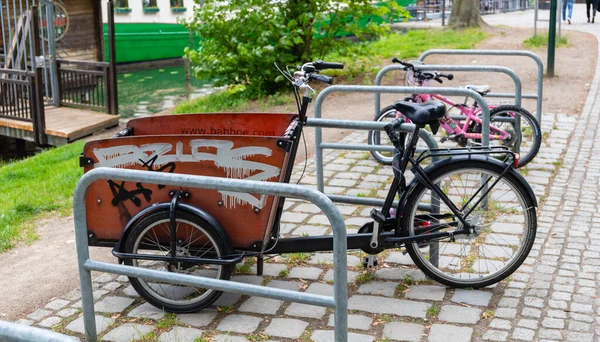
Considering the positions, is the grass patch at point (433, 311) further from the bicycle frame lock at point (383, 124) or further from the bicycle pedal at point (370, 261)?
the bicycle frame lock at point (383, 124)

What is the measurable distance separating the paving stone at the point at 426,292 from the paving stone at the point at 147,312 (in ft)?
4.69

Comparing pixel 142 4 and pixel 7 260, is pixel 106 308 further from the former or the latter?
pixel 142 4

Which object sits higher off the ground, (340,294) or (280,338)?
(340,294)

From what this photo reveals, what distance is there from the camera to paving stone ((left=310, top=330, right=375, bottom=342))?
4.18 m

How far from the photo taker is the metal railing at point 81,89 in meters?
14.0

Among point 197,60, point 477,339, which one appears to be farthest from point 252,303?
point 197,60

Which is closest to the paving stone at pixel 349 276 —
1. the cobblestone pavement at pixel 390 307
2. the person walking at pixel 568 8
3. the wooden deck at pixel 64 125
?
the cobblestone pavement at pixel 390 307

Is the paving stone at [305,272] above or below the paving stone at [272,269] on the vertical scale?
below

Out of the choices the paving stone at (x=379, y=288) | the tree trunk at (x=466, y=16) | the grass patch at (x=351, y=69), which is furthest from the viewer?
the tree trunk at (x=466, y=16)

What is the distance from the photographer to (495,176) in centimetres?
473

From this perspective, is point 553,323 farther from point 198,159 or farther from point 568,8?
point 568,8

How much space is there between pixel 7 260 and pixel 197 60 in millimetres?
7631

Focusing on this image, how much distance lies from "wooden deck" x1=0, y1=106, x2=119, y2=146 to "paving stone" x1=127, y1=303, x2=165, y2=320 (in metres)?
8.61

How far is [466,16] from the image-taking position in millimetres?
22406
